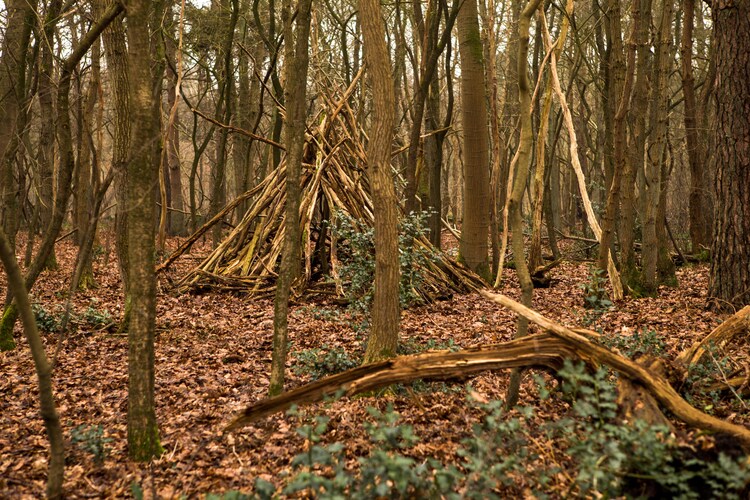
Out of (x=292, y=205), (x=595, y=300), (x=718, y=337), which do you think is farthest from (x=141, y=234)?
(x=595, y=300)

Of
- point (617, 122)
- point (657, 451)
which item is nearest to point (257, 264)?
point (617, 122)

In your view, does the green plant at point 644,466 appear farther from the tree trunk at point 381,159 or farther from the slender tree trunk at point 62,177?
the slender tree trunk at point 62,177

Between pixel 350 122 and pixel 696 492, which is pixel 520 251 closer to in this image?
pixel 696 492

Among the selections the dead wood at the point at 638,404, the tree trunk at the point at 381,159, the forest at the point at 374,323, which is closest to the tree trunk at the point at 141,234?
the forest at the point at 374,323

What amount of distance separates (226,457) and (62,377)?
247cm

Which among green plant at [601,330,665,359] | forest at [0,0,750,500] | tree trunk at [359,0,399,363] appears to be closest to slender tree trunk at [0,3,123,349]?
forest at [0,0,750,500]

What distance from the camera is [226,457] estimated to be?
3498mm

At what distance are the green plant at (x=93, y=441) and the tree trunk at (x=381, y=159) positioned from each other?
71.9 inches

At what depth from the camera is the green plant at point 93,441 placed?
134 inches

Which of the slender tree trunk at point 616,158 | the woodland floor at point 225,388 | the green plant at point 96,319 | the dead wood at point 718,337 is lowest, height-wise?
the woodland floor at point 225,388

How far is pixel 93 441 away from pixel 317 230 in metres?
5.67

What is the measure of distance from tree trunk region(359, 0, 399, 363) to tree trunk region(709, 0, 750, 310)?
3596mm

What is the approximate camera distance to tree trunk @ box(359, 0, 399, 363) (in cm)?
429

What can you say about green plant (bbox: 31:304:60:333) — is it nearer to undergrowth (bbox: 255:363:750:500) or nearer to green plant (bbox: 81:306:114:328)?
green plant (bbox: 81:306:114:328)
